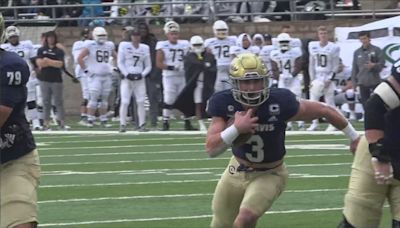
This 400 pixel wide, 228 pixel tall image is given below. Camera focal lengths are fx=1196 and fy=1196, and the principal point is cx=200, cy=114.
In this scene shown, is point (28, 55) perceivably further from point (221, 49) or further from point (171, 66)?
point (221, 49)

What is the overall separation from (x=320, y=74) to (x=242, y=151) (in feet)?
42.0

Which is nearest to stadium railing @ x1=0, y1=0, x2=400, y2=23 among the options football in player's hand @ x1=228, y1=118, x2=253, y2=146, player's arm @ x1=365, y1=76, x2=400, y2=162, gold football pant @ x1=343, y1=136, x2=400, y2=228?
football in player's hand @ x1=228, y1=118, x2=253, y2=146

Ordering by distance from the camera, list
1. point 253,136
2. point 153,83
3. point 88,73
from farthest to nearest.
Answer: point 88,73, point 153,83, point 253,136

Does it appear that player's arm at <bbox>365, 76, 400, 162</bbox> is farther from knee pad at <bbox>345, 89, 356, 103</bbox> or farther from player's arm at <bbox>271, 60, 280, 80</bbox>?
knee pad at <bbox>345, 89, 356, 103</bbox>

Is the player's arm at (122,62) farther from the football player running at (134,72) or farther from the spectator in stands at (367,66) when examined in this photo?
the spectator in stands at (367,66)

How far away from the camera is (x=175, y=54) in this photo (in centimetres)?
2020

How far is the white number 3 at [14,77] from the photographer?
6262 millimetres

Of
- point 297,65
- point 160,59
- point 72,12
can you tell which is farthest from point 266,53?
point 72,12

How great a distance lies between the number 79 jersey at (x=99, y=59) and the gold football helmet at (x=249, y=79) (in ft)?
44.0

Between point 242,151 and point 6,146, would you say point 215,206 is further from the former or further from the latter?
point 6,146

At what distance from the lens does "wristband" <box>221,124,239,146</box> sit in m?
6.94

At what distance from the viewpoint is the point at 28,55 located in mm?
20953

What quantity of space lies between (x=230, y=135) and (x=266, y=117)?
0.44 metres

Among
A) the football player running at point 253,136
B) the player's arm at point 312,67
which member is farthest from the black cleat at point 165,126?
the football player running at point 253,136
